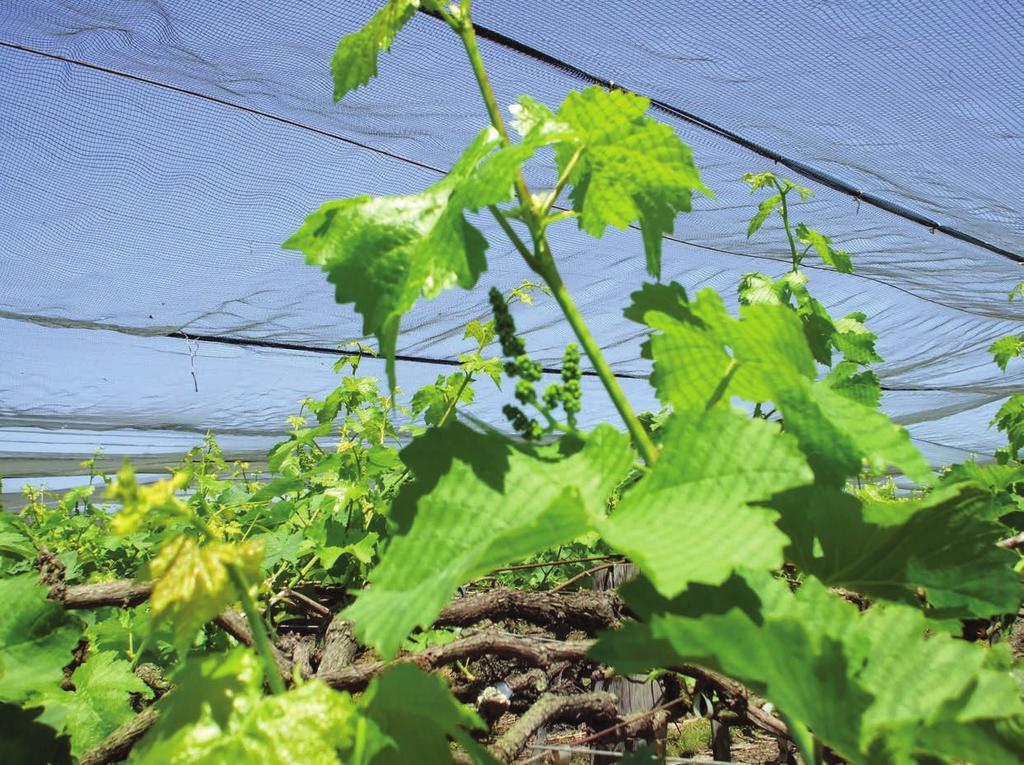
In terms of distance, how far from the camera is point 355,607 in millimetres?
541

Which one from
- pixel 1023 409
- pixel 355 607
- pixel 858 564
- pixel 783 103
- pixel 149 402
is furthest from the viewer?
pixel 149 402

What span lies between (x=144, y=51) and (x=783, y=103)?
4.10 meters

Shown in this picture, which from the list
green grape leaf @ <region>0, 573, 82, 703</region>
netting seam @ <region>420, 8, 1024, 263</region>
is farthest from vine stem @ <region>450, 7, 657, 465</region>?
netting seam @ <region>420, 8, 1024, 263</region>

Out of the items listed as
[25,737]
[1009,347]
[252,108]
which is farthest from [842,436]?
[252,108]

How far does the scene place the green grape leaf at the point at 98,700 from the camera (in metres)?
1.04

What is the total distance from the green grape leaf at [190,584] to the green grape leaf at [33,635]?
36 centimetres

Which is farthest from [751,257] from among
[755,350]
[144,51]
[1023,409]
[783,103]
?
[755,350]

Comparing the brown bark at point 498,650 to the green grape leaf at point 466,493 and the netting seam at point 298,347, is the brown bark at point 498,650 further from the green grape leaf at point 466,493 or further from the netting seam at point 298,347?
the netting seam at point 298,347

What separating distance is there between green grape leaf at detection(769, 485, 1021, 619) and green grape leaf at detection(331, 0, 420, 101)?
0.55 m

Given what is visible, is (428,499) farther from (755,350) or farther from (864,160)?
(864,160)

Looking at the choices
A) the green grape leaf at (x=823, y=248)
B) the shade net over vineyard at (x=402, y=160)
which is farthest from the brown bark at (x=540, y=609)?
the shade net over vineyard at (x=402, y=160)

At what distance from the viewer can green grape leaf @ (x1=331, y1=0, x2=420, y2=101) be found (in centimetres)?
74

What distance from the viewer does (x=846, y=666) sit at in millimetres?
478

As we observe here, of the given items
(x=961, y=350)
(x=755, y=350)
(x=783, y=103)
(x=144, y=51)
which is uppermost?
(x=144, y=51)
